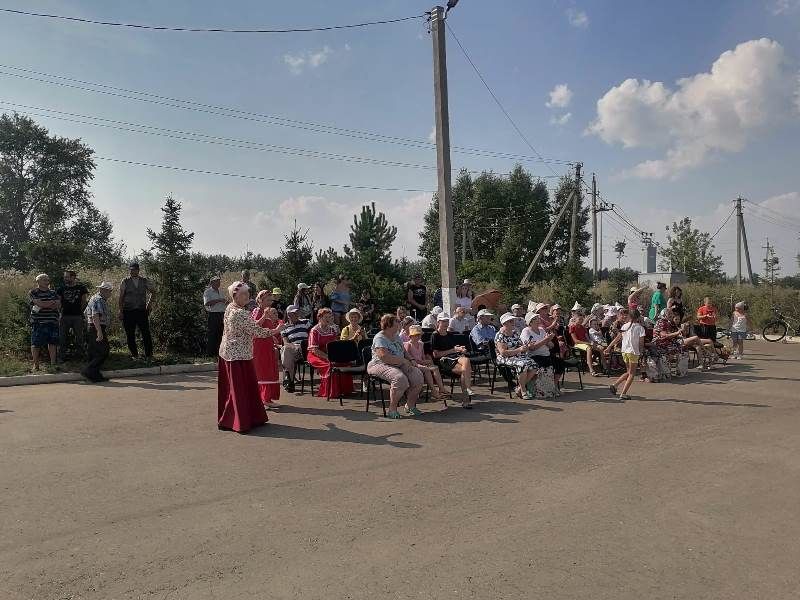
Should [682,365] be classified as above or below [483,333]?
below

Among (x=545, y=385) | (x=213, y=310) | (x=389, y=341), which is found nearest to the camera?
(x=389, y=341)

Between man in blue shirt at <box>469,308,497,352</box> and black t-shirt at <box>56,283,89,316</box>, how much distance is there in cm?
729

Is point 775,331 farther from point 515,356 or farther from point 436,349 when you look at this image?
point 436,349

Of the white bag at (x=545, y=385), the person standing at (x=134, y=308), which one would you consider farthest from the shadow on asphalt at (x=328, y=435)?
the person standing at (x=134, y=308)

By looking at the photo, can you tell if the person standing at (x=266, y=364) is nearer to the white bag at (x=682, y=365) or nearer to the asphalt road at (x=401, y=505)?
the asphalt road at (x=401, y=505)

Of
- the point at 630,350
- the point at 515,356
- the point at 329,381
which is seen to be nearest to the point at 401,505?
the point at 329,381

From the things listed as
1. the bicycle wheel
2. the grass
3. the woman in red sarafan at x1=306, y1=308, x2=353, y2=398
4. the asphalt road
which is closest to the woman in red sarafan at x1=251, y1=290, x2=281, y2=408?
the asphalt road

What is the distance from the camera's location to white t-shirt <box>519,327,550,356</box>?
8.91m

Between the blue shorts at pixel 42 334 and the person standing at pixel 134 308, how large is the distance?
126cm

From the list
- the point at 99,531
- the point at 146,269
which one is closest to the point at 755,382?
the point at 99,531

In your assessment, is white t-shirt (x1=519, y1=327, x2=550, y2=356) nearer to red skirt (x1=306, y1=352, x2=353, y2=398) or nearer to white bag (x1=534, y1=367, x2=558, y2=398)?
white bag (x1=534, y1=367, x2=558, y2=398)

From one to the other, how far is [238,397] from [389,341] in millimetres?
2135

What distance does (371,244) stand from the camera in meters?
16.9

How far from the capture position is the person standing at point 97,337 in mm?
9672
